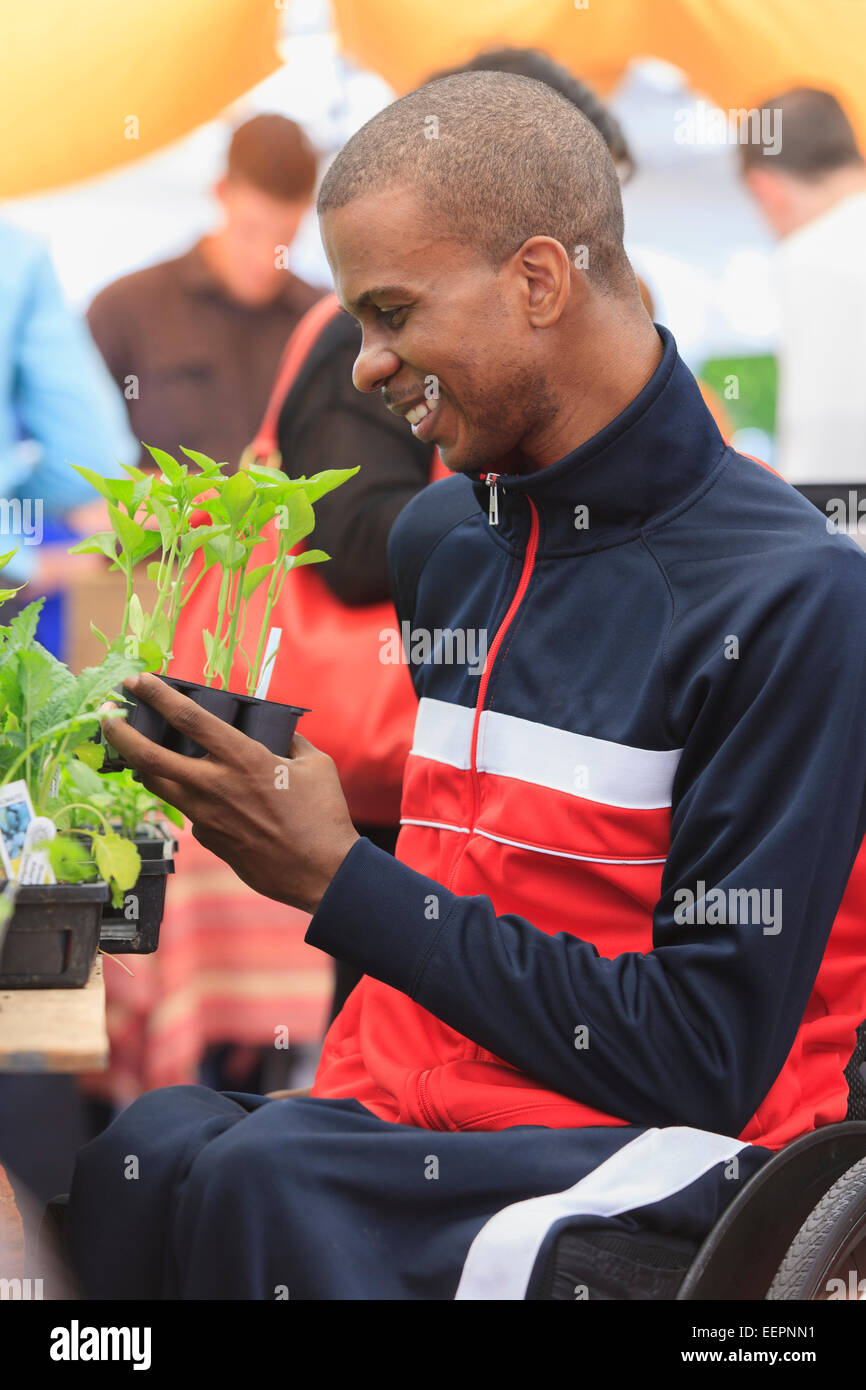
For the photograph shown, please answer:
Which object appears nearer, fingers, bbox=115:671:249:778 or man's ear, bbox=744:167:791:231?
fingers, bbox=115:671:249:778

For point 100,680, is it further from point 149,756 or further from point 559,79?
point 559,79

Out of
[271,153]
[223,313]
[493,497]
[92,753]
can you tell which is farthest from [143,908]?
[271,153]

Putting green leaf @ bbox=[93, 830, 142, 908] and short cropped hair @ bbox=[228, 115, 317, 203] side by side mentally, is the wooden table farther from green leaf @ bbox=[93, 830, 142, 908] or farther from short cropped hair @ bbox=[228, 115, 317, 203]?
short cropped hair @ bbox=[228, 115, 317, 203]

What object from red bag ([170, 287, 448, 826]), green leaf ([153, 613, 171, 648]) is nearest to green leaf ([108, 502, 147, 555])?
green leaf ([153, 613, 171, 648])

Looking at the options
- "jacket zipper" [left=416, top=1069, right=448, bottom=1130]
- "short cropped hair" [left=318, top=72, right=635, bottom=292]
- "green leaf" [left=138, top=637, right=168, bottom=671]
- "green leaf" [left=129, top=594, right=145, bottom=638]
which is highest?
"short cropped hair" [left=318, top=72, right=635, bottom=292]

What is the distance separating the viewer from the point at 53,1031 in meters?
1.20

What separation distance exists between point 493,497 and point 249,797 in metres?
0.47

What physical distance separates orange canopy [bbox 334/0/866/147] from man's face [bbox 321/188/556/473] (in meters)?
1.59

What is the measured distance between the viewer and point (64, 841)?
4.30ft

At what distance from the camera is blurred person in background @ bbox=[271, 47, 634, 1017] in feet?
6.79

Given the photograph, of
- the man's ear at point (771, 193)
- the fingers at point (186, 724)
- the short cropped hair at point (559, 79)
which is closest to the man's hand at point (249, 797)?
the fingers at point (186, 724)

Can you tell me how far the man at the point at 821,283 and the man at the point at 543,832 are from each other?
1.50 meters

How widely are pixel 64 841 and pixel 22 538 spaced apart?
58.4 inches

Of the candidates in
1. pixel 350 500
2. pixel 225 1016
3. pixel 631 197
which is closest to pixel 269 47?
pixel 631 197
